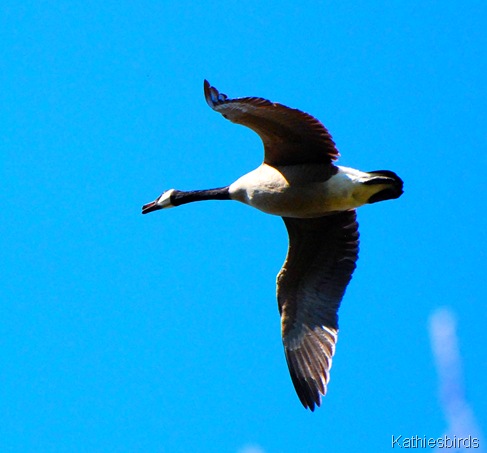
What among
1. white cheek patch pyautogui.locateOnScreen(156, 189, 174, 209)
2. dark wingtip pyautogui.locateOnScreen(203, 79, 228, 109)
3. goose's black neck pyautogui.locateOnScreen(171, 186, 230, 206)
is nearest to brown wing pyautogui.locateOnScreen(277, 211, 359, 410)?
goose's black neck pyautogui.locateOnScreen(171, 186, 230, 206)

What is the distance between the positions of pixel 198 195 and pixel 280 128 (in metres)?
Answer: 2.25

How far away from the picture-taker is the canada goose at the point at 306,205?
12414 millimetres

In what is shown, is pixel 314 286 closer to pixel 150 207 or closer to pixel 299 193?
pixel 299 193

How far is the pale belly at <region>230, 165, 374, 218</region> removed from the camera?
497 inches

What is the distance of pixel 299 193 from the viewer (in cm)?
1278

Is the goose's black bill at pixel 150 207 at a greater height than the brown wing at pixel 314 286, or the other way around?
the goose's black bill at pixel 150 207

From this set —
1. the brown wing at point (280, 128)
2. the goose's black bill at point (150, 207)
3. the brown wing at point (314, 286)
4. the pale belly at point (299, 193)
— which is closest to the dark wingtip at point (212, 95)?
the brown wing at point (280, 128)

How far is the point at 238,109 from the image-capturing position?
11844 mm

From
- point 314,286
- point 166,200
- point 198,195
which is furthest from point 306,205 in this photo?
point 166,200

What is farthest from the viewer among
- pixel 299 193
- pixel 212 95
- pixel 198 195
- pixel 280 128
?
pixel 198 195

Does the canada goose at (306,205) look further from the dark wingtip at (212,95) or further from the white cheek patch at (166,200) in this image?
the white cheek patch at (166,200)

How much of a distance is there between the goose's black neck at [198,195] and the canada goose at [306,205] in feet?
0.05

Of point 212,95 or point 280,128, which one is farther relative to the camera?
point 280,128

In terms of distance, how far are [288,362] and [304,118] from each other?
3.36 m
